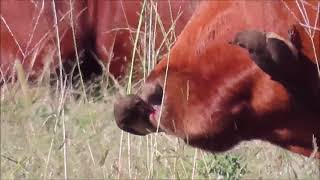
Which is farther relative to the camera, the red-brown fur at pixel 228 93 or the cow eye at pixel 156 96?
the cow eye at pixel 156 96

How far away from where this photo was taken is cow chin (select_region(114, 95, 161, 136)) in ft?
9.48

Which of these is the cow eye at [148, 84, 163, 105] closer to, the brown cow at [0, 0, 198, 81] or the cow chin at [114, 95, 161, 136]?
the cow chin at [114, 95, 161, 136]

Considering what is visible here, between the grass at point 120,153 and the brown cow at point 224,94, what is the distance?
43 cm

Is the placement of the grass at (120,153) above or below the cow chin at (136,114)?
below

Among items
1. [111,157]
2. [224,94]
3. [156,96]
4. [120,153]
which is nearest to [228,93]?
[224,94]

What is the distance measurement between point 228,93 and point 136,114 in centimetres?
22

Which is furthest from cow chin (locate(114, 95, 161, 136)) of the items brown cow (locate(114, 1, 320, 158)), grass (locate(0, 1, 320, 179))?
grass (locate(0, 1, 320, 179))

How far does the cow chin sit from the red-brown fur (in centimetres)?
4

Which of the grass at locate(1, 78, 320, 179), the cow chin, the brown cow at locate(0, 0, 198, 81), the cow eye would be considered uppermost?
the cow eye

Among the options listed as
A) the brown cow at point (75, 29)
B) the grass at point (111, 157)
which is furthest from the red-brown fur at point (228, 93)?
the brown cow at point (75, 29)

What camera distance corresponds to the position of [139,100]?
2895mm

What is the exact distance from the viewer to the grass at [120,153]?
→ 369 centimetres

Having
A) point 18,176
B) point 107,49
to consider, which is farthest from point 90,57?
point 18,176

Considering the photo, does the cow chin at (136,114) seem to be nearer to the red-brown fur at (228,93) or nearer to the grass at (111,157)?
the red-brown fur at (228,93)
